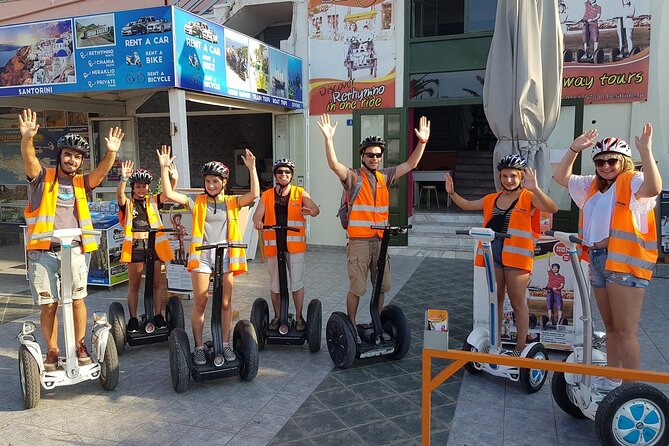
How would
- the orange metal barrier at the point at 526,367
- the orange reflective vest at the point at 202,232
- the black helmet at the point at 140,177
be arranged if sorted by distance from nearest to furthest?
the orange metal barrier at the point at 526,367 → the orange reflective vest at the point at 202,232 → the black helmet at the point at 140,177

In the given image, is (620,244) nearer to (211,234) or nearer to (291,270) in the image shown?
(291,270)

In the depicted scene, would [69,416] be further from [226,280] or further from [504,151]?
[504,151]

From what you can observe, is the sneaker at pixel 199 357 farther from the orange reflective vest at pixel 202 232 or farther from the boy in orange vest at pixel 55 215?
the boy in orange vest at pixel 55 215

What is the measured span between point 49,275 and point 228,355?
144 cm

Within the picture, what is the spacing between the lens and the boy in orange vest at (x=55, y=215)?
3.77 meters

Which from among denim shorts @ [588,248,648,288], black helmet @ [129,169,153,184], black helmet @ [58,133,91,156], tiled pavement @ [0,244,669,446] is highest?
black helmet @ [58,133,91,156]

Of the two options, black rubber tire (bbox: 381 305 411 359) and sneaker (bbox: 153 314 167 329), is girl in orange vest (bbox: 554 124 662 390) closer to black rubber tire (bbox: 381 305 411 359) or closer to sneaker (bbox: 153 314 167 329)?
black rubber tire (bbox: 381 305 411 359)

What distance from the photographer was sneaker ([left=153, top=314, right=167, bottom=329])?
4.95 meters

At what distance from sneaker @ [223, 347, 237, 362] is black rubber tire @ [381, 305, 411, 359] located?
1357 millimetres

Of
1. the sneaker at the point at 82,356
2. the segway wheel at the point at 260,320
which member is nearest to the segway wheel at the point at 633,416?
the segway wheel at the point at 260,320

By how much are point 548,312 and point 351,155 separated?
5722 millimetres

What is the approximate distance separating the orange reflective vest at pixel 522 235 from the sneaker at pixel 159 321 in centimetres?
315

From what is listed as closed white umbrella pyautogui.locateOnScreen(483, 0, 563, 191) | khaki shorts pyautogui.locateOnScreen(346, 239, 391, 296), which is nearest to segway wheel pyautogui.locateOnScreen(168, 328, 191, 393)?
khaki shorts pyautogui.locateOnScreen(346, 239, 391, 296)

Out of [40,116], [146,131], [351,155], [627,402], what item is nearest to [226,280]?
[627,402]
